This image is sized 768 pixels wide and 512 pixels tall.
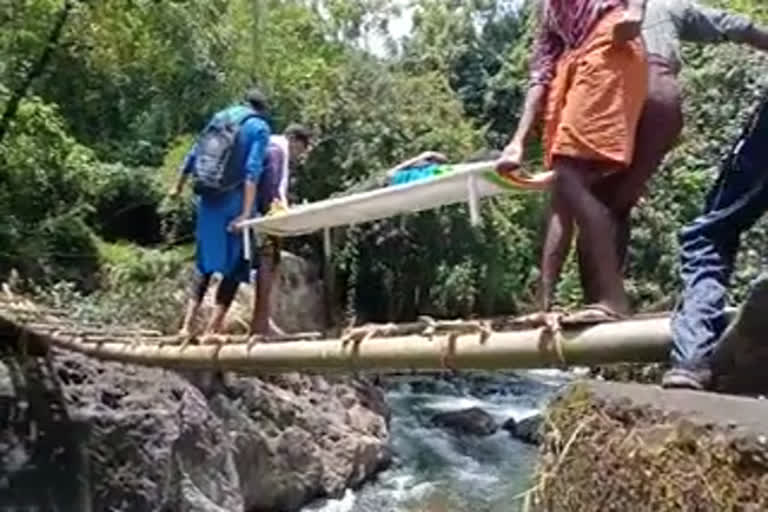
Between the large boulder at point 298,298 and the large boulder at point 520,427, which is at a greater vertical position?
the large boulder at point 298,298

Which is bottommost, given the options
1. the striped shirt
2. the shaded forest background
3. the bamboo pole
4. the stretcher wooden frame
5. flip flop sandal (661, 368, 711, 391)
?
flip flop sandal (661, 368, 711, 391)

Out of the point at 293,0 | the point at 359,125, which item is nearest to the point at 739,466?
the point at 359,125

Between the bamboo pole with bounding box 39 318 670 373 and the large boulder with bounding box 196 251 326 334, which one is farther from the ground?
the large boulder with bounding box 196 251 326 334

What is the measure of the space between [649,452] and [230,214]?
3.30 meters

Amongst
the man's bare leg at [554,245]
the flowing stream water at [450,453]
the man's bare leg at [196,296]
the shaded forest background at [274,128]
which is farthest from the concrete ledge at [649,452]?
the shaded forest background at [274,128]

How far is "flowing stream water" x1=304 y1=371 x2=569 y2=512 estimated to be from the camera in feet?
25.5

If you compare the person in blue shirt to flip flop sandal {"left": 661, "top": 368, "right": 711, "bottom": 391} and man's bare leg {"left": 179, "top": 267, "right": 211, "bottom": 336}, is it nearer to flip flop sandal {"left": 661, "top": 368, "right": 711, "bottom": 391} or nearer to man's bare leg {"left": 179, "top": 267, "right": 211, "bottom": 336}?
man's bare leg {"left": 179, "top": 267, "right": 211, "bottom": 336}

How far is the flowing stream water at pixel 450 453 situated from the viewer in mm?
7770

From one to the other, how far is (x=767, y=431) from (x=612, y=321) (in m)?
0.88

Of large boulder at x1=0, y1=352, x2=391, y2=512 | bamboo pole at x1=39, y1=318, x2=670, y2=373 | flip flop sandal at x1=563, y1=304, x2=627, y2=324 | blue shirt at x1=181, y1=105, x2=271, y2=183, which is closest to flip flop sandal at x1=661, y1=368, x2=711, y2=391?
bamboo pole at x1=39, y1=318, x2=670, y2=373

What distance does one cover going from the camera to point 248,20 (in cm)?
1407

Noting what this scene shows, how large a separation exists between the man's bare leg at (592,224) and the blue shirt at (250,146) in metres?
2.20

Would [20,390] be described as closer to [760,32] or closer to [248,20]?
[760,32]

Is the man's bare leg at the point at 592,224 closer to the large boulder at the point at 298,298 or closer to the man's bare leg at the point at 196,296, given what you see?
the man's bare leg at the point at 196,296
